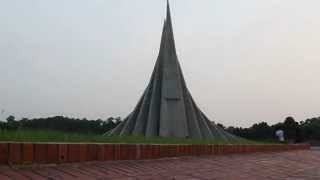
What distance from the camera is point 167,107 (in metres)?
23.5

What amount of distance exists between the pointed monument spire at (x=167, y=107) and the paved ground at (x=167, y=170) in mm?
15840

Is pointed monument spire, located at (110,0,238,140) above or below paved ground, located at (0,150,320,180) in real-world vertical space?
above

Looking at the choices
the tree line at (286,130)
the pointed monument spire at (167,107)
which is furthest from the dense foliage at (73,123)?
the tree line at (286,130)

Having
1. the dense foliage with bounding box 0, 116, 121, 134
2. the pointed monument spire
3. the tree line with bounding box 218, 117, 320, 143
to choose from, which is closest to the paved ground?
the dense foliage with bounding box 0, 116, 121, 134

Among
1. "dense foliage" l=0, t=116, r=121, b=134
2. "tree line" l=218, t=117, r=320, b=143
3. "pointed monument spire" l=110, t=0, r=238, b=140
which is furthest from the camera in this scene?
"tree line" l=218, t=117, r=320, b=143

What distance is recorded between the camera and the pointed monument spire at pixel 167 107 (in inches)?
906

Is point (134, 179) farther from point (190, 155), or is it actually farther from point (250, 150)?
point (250, 150)

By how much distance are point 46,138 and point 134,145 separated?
87 centimetres

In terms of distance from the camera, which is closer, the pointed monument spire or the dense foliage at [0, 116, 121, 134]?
the dense foliage at [0, 116, 121, 134]

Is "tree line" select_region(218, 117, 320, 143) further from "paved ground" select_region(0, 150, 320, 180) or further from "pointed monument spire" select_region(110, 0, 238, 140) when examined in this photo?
"paved ground" select_region(0, 150, 320, 180)

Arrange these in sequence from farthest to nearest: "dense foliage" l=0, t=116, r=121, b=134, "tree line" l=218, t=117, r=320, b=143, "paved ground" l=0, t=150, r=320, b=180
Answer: "tree line" l=218, t=117, r=320, b=143
"dense foliage" l=0, t=116, r=121, b=134
"paved ground" l=0, t=150, r=320, b=180

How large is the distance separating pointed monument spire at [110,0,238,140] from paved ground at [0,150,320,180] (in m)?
15.8

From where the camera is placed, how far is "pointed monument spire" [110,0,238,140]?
23.0m

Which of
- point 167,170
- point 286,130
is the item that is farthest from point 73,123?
point 286,130
